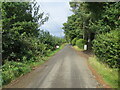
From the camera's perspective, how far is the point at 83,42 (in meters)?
29.3

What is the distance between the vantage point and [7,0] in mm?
9914

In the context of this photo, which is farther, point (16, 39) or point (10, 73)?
point (16, 39)

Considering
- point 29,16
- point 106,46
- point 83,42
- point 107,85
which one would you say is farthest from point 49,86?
point 83,42

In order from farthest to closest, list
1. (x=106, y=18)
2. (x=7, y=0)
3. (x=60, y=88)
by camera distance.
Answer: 1. (x=106, y=18)
2. (x=7, y=0)
3. (x=60, y=88)

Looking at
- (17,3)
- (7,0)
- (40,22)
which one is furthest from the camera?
(40,22)

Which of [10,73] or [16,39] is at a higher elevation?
[16,39]

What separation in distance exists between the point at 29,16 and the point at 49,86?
964 centimetres

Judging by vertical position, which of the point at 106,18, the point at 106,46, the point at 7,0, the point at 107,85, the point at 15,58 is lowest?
the point at 107,85

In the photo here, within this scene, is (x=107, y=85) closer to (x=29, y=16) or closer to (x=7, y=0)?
(x=7, y=0)

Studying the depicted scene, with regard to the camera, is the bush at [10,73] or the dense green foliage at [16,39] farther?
the dense green foliage at [16,39]

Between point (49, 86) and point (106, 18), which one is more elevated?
point (106, 18)

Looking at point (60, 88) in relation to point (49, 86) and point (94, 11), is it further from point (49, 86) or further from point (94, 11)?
point (94, 11)

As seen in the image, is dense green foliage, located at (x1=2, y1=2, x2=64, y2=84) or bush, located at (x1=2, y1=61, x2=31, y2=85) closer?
bush, located at (x1=2, y1=61, x2=31, y2=85)

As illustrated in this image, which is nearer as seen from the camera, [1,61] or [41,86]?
[41,86]
